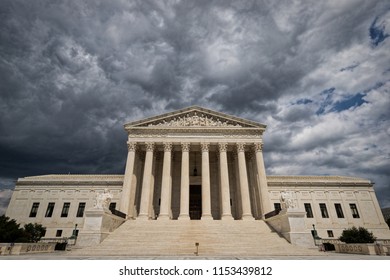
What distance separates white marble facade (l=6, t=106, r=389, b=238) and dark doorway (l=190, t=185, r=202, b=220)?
15 cm

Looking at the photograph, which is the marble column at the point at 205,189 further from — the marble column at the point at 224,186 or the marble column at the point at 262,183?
the marble column at the point at 262,183

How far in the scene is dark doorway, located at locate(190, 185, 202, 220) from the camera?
3587 centimetres

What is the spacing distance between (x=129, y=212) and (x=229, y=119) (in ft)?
61.1

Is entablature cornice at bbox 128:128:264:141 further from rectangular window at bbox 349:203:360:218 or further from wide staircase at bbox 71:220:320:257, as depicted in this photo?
rectangular window at bbox 349:203:360:218

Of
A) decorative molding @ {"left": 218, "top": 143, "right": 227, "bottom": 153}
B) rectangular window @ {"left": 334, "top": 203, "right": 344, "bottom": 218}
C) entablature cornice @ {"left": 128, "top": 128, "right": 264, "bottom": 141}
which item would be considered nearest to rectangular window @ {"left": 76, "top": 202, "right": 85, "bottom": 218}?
entablature cornice @ {"left": 128, "top": 128, "right": 264, "bottom": 141}

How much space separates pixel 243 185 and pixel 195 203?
9.53 meters

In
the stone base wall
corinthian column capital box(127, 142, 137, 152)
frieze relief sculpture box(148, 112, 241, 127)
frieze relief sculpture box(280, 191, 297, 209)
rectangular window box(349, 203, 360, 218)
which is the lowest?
the stone base wall

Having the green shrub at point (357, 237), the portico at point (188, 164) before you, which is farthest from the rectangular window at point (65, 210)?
the green shrub at point (357, 237)

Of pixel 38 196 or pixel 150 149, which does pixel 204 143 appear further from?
pixel 38 196

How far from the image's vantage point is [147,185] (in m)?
30.2

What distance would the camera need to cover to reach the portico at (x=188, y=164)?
2975cm

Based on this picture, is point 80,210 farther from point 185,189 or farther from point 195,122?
point 195,122

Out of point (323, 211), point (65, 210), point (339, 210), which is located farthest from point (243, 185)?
point (65, 210)

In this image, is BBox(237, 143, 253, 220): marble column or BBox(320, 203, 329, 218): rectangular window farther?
BBox(320, 203, 329, 218): rectangular window
